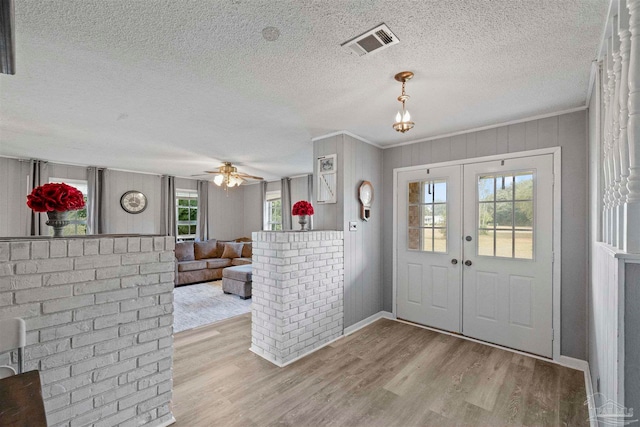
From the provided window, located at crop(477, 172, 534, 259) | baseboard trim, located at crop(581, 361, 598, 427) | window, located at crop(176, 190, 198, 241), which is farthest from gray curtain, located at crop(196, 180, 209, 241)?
baseboard trim, located at crop(581, 361, 598, 427)

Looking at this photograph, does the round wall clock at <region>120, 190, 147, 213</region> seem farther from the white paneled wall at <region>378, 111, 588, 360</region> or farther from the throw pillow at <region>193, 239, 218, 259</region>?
the white paneled wall at <region>378, 111, 588, 360</region>

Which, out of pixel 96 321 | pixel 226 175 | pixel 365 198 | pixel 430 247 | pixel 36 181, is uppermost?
pixel 226 175

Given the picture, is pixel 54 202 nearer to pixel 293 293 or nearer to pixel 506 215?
pixel 293 293

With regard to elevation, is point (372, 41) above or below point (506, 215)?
above

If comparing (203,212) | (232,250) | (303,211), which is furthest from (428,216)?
(203,212)

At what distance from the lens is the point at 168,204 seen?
23.0 ft

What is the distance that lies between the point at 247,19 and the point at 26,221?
6.28 meters

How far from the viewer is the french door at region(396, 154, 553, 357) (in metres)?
2.95

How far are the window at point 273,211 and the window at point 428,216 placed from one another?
14.9 ft

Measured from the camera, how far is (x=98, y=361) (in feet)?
5.43

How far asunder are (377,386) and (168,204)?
253 inches

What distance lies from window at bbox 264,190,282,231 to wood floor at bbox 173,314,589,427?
4.71 metres

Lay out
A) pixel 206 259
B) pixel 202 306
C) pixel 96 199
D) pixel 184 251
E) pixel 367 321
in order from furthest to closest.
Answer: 1. pixel 206 259
2. pixel 184 251
3. pixel 96 199
4. pixel 202 306
5. pixel 367 321

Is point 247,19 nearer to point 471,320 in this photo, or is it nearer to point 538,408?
point 538,408
